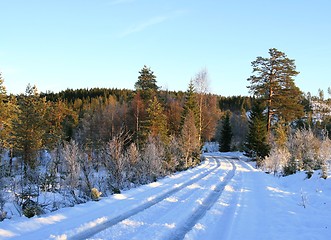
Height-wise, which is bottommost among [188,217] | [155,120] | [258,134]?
[188,217]

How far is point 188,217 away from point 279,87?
33293mm

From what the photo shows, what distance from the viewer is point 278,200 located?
12.6m

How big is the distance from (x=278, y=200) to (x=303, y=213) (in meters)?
2.31

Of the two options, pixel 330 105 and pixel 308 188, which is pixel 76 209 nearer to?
pixel 308 188

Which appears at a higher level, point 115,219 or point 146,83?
point 146,83

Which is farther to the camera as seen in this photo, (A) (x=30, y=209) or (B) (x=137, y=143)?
(B) (x=137, y=143)

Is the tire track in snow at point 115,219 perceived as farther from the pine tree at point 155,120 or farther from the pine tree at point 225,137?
the pine tree at point 225,137

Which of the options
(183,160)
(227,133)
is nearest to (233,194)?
(183,160)

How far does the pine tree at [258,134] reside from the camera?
36375mm

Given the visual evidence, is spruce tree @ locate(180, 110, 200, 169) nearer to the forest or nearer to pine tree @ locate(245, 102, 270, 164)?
the forest

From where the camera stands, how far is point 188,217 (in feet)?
30.7

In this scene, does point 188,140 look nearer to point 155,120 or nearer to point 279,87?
point 155,120

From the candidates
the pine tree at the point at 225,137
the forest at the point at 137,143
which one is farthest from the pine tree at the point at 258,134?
the pine tree at the point at 225,137

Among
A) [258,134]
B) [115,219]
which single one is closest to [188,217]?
[115,219]
